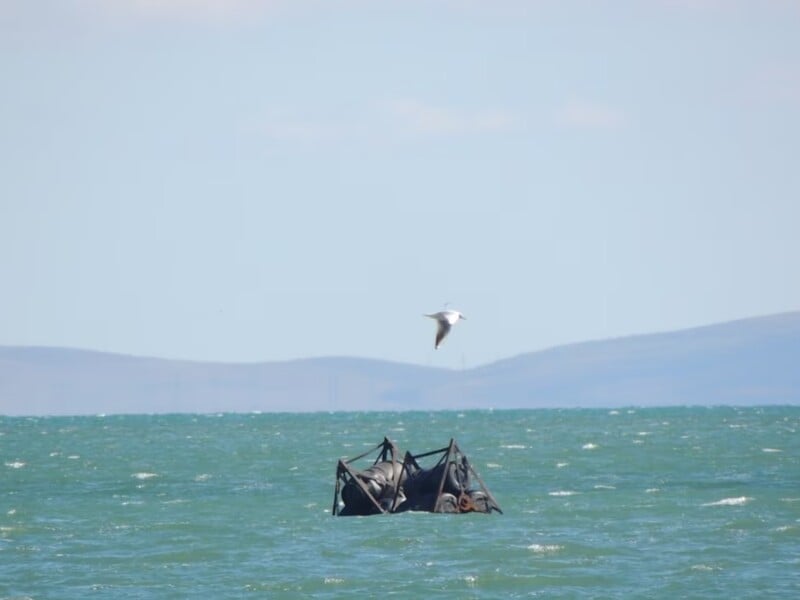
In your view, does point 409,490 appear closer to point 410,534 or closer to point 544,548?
point 410,534

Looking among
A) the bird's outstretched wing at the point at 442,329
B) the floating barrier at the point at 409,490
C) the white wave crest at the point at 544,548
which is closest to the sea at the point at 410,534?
the white wave crest at the point at 544,548

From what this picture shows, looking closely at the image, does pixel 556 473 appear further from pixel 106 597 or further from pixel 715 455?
pixel 106 597

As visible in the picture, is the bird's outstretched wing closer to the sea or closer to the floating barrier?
the sea

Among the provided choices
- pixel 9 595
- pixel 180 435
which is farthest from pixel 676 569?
pixel 180 435

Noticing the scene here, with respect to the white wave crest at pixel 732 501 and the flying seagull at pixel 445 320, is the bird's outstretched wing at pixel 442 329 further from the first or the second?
the white wave crest at pixel 732 501

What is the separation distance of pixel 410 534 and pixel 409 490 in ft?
17.8

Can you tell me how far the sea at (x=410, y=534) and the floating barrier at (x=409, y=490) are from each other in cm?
69

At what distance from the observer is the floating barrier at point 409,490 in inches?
2023

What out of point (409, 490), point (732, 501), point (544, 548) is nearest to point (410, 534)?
point (544, 548)

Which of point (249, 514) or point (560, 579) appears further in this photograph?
point (249, 514)

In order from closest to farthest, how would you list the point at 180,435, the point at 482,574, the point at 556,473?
the point at 482,574 → the point at 556,473 → the point at 180,435

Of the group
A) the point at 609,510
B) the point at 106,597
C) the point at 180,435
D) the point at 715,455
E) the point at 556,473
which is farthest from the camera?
the point at 180,435

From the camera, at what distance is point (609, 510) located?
2120 inches

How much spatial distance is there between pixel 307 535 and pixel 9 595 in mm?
11618
